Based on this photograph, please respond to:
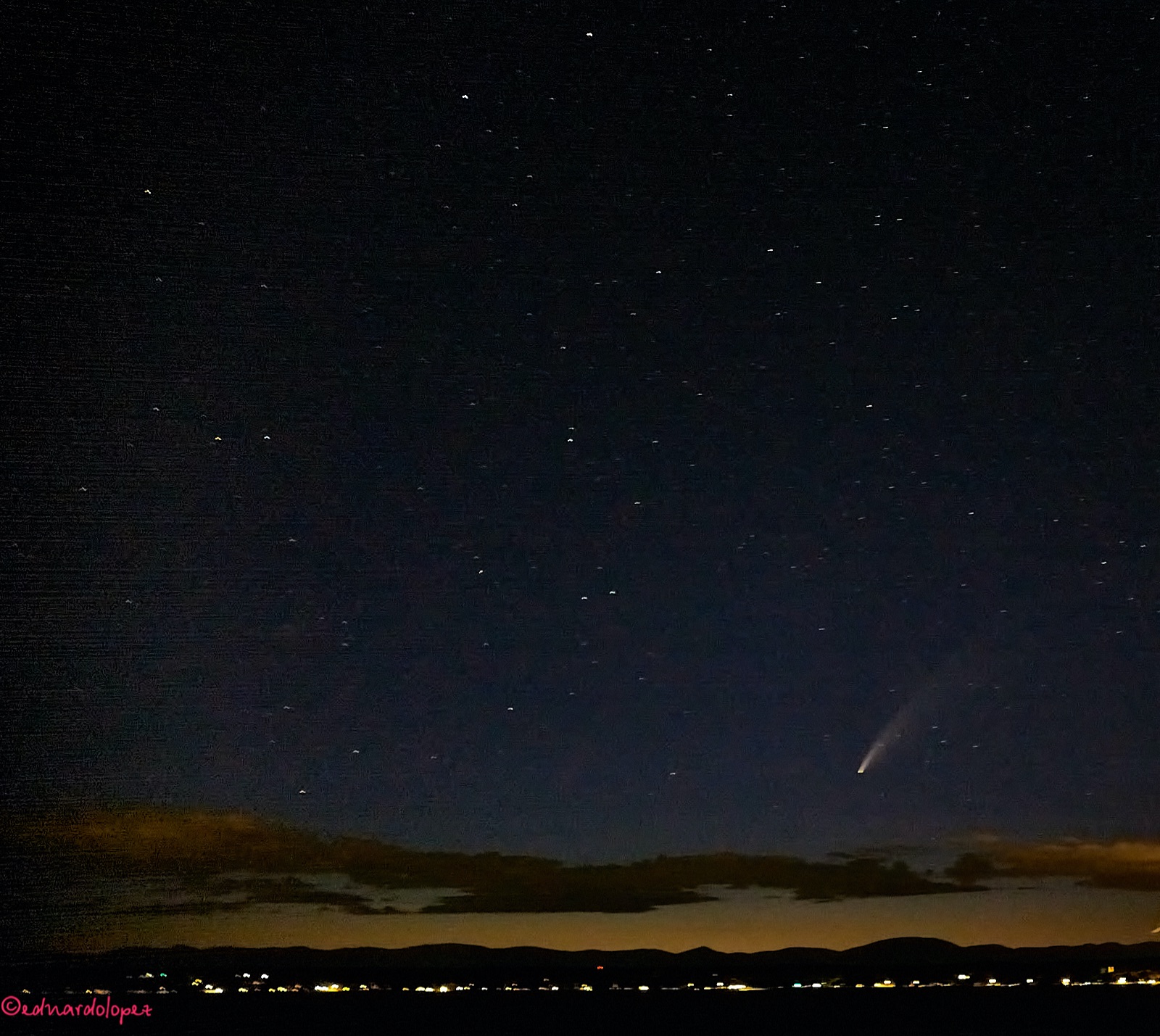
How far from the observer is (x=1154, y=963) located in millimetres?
110688

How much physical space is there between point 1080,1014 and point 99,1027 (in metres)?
48.5

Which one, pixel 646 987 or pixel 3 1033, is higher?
pixel 3 1033

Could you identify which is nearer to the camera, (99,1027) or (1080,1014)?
(99,1027)

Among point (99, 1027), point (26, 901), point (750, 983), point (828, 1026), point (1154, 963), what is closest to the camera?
point (26, 901)

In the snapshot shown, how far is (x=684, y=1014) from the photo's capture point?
82.8 meters

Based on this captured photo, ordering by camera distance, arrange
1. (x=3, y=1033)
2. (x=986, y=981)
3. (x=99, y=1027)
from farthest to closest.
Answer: (x=986, y=981) < (x=99, y=1027) < (x=3, y=1033)

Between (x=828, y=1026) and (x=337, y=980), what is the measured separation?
71168mm

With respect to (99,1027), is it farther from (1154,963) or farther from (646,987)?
(1154,963)

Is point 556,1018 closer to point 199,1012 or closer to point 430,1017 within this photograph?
point 430,1017

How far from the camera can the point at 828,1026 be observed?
69500mm

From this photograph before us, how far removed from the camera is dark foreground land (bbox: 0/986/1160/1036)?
6556 cm

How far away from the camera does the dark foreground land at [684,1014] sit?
65.6 m

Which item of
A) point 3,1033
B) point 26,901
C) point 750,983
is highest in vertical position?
point 26,901

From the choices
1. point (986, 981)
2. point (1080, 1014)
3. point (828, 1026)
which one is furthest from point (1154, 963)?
point (828, 1026)
